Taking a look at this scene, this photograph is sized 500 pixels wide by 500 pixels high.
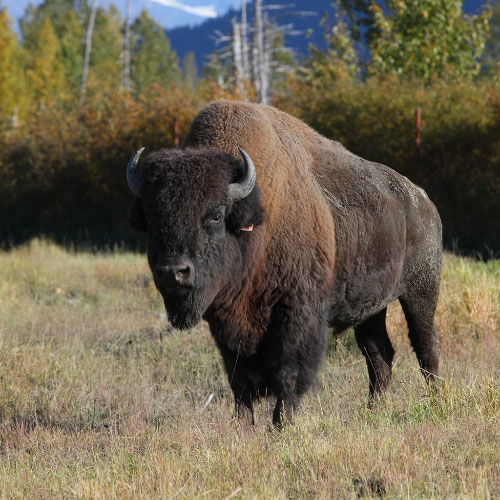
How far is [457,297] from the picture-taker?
8281mm

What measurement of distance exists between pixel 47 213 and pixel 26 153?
2122 mm

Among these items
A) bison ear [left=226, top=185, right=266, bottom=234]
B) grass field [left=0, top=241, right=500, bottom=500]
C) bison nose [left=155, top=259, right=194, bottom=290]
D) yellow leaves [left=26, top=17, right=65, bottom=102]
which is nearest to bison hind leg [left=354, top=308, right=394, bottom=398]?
grass field [left=0, top=241, right=500, bottom=500]

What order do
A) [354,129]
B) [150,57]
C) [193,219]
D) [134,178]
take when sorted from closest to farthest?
[193,219], [134,178], [354,129], [150,57]

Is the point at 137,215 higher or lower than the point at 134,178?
lower

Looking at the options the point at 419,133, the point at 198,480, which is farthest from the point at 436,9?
the point at 198,480

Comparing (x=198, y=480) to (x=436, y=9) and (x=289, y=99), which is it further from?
(x=436, y=9)

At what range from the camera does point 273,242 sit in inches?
205

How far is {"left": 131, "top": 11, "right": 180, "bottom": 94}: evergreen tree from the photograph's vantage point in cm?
5541

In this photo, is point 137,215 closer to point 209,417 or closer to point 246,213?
point 246,213

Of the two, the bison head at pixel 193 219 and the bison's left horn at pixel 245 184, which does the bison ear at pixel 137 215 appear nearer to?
the bison head at pixel 193 219

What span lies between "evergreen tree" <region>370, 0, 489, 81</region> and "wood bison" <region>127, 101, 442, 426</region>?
17587 mm

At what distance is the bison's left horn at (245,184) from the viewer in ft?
15.7

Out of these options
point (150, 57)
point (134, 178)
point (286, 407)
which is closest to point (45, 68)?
point (150, 57)

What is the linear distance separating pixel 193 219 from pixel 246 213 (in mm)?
414
